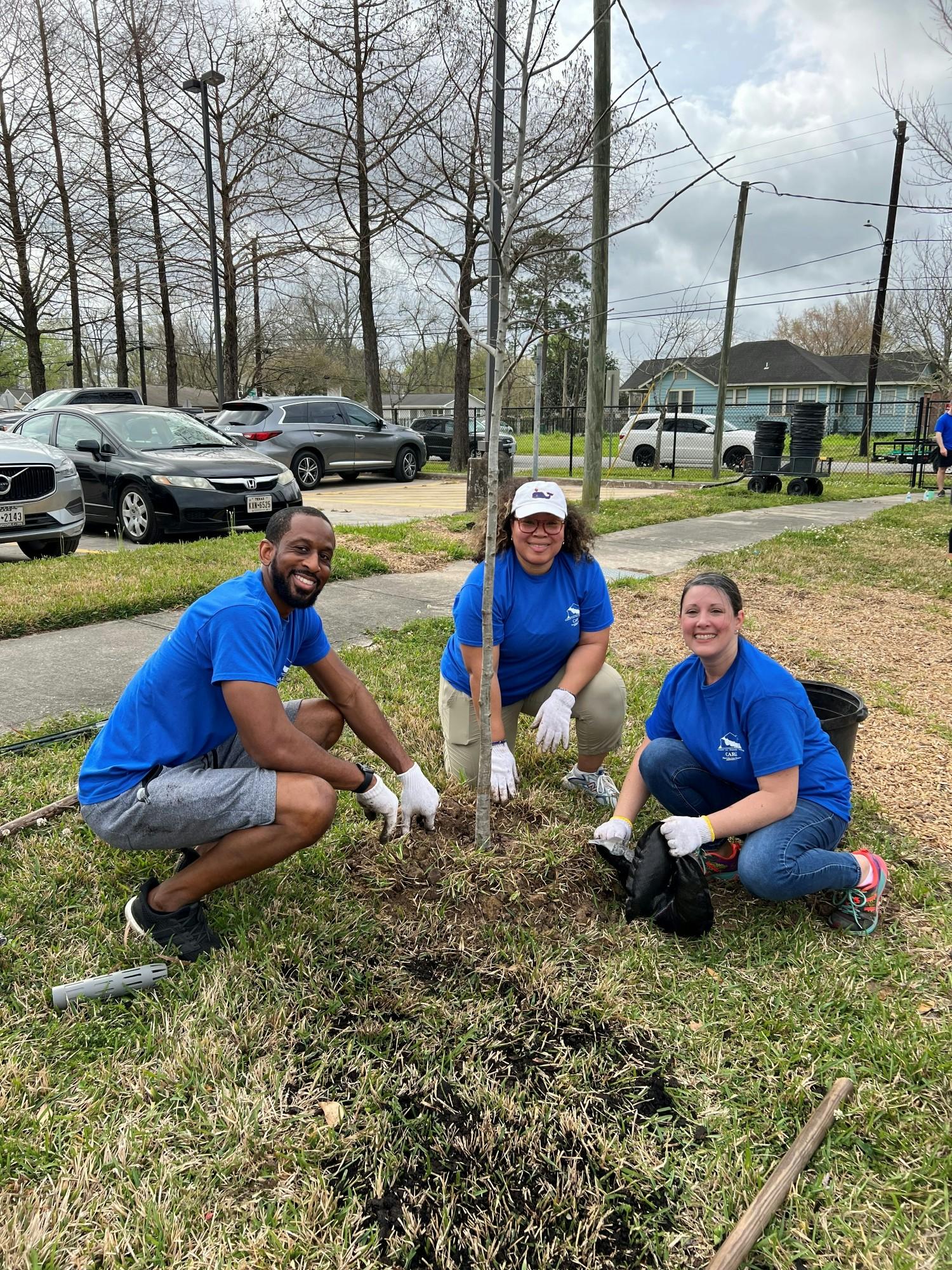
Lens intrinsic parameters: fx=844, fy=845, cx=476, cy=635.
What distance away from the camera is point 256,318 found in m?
26.3

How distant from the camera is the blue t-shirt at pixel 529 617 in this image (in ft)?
10.2

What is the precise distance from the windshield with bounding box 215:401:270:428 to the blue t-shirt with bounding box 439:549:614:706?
38.9 feet

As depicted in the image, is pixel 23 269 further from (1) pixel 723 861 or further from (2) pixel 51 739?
(1) pixel 723 861

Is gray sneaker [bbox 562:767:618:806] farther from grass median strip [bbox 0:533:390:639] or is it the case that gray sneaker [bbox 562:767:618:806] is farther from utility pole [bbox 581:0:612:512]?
utility pole [bbox 581:0:612:512]

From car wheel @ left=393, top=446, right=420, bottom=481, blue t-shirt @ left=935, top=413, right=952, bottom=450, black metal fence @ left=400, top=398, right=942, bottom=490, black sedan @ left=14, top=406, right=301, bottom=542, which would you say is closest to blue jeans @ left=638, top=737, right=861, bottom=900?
black sedan @ left=14, top=406, right=301, bottom=542

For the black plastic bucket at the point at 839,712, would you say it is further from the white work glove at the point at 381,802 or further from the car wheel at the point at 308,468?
the car wheel at the point at 308,468

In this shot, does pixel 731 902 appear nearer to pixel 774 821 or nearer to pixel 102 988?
pixel 774 821

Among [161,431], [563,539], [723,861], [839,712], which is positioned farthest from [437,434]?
[723,861]

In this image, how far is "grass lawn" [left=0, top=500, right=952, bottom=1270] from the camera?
158cm

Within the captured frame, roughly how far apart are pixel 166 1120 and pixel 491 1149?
68 cm

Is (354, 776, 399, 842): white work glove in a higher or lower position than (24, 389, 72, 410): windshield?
lower

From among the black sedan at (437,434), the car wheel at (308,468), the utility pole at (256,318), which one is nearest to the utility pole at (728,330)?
the black sedan at (437,434)

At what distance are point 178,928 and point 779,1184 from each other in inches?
62.1

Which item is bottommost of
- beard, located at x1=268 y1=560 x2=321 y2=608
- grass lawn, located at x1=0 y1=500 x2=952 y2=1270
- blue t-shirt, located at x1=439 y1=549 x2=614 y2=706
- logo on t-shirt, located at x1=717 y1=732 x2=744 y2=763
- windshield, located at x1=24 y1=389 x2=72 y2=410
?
grass lawn, located at x1=0 y1=500 x2=952 y2=1270
